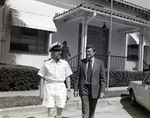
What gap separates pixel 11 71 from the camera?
6.98 m

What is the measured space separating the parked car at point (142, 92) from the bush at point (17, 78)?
150 inches

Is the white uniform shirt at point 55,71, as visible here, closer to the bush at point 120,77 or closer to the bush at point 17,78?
the bush at point 17,78

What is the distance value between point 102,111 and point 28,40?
18.8 ft

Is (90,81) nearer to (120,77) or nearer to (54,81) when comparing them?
(54,81)

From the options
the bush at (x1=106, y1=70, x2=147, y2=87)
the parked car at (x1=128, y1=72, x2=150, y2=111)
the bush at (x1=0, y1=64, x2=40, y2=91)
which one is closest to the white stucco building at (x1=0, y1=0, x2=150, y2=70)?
the bush at (x1=106, y1=70, x2=147, y2=87)

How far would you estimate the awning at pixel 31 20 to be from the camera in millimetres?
8548

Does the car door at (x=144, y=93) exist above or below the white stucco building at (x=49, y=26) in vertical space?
below

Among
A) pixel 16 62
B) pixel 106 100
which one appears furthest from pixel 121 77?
pixel 16 62

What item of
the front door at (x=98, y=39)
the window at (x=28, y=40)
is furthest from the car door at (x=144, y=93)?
the front door at (x=98, y=39)

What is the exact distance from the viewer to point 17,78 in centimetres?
714

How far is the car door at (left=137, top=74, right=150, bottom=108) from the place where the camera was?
5336 millimetres

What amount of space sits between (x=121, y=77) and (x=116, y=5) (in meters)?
5.45

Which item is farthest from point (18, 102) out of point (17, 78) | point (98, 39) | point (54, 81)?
point (98, 39)

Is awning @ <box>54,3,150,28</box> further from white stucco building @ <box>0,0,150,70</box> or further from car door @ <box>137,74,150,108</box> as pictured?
car door @ <box>137,74,150,108</box>
